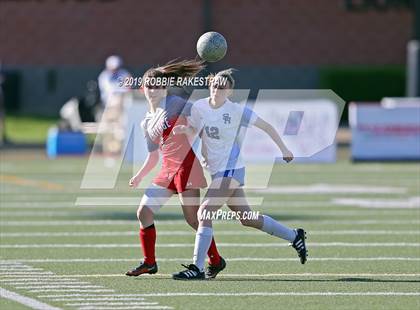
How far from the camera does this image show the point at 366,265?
11977 mm

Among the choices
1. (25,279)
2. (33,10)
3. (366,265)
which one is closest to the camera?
(25,279)

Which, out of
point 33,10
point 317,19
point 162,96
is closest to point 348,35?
point 317,19

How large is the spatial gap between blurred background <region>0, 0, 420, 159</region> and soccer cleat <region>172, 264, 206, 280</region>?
26.1 m

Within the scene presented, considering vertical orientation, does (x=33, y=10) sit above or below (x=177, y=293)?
below

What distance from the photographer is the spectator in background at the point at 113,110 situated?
84.4 ft

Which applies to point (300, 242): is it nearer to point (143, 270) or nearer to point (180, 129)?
point (143, 270)

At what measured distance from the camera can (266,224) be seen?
37.4 feet

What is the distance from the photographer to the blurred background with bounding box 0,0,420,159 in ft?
123

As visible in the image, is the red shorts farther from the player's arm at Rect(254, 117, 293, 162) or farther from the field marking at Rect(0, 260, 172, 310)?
the field marking at Rect(0, 260, 172, 310)

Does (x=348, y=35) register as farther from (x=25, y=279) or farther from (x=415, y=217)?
(x=25, y=279)

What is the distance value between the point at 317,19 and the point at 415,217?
2316 cm

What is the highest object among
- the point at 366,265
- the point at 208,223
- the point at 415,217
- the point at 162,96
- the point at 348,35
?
the point at 162,96

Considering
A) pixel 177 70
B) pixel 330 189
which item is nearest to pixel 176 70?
pixel 177 70

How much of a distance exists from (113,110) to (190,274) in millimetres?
15482
